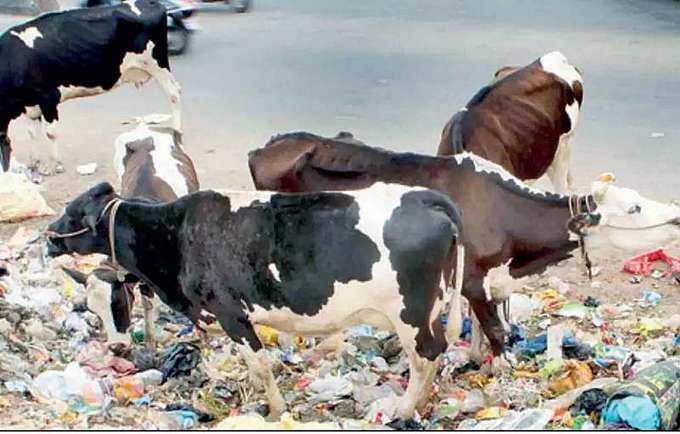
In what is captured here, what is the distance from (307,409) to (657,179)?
191 inches

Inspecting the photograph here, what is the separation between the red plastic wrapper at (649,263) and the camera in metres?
8.37

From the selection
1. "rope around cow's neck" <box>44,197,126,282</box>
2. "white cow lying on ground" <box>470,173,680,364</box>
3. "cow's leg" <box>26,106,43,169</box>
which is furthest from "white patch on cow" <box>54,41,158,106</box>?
"white cow lying on ground" <box>470,173,680,364</box>

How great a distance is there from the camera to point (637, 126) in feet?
38.8

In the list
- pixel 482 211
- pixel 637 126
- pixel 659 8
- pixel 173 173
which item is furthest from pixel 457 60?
pixel 482 211

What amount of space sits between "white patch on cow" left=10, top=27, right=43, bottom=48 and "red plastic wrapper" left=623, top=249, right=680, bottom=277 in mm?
5994

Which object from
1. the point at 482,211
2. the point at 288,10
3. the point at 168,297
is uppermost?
the point at 482,211

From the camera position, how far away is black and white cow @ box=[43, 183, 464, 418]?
19.2 ft

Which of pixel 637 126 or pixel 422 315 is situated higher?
pixel 422 315

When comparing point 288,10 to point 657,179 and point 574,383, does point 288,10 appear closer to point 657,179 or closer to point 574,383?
point 657,179

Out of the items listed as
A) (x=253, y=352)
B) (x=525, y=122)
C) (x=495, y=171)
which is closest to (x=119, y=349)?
(x=253, y=352)

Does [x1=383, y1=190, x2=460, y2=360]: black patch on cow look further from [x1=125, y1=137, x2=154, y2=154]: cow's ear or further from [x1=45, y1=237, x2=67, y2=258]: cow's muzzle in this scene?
[x1=125, y1=137, x2=154, y2=154]: cow's ear

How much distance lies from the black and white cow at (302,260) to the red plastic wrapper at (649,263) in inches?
102

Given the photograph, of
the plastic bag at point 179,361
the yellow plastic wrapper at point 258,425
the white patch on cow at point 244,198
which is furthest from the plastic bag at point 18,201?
the yellow plastic wrapper at point 258,425

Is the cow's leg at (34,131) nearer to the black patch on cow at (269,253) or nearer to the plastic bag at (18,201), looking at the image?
the plastic bag at (18,201)
